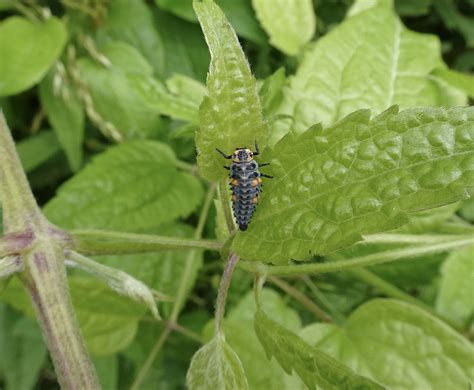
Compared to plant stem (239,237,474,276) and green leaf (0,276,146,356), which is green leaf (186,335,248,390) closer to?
plant stem (239,237,474,276)

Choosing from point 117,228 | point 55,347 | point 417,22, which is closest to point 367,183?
point 55,347

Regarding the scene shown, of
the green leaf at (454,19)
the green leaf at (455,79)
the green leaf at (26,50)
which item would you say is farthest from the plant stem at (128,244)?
the green leaf at (454,19)

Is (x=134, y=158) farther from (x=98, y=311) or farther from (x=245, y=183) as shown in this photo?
(x=245, y=183)

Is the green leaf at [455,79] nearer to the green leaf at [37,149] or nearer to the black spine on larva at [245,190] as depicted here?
the black spine on larva at [245,190]

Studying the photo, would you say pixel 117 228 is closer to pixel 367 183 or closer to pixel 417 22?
pixel 367 183

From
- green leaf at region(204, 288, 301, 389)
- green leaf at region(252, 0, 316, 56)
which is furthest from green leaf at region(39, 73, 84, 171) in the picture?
green leaf at region(204, 288, 301, 389)

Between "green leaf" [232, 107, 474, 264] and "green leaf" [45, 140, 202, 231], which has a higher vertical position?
"green leaf" [232, 107, 474, 264]

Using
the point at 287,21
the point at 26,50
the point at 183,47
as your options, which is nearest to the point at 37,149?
the point at 26,50

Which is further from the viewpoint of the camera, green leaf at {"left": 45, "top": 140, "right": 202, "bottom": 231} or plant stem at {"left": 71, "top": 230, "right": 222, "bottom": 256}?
green leaf at {"left": 45, "top": 140, "right": 202, "bottom": 231}
